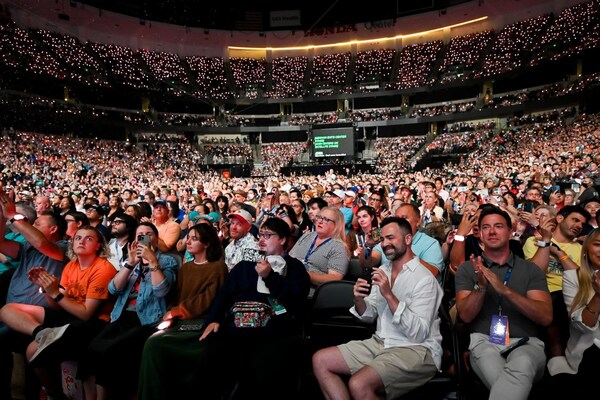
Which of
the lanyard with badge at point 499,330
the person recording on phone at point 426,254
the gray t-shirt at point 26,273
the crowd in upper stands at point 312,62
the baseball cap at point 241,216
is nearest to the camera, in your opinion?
the lanyard with badge at point 499,330

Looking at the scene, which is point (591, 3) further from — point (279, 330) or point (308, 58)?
point (279, 330)

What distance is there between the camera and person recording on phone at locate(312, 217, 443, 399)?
2770mm

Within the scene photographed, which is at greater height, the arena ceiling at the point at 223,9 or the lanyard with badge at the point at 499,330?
the arena ceiling at the point at 223,9

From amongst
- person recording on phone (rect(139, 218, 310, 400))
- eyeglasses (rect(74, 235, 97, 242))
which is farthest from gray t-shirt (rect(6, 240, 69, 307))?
person recording on phone (rect(139, 218, 310, 400))

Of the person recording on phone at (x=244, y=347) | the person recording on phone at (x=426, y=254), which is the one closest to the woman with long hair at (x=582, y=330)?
the person recording on phone at (x=426, y=254)

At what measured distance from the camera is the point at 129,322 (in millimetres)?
3643

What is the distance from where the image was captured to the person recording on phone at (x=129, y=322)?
3.28 m

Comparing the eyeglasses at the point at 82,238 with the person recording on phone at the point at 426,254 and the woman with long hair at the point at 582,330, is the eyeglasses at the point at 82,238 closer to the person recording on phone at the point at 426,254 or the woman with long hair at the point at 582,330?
the person recording on phone at the point at 426,254

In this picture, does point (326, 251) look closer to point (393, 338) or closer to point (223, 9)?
point (393, 338)

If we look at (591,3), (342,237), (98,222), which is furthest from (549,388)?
(591,3)

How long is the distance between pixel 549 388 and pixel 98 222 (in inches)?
246

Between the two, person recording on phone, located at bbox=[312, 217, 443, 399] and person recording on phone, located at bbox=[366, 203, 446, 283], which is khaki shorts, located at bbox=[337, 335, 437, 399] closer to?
person recording on phone, located at bbox=[312, 217, 443, 399]

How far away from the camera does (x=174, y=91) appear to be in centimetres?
4325

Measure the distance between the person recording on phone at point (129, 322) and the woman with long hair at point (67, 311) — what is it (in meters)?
0.12
